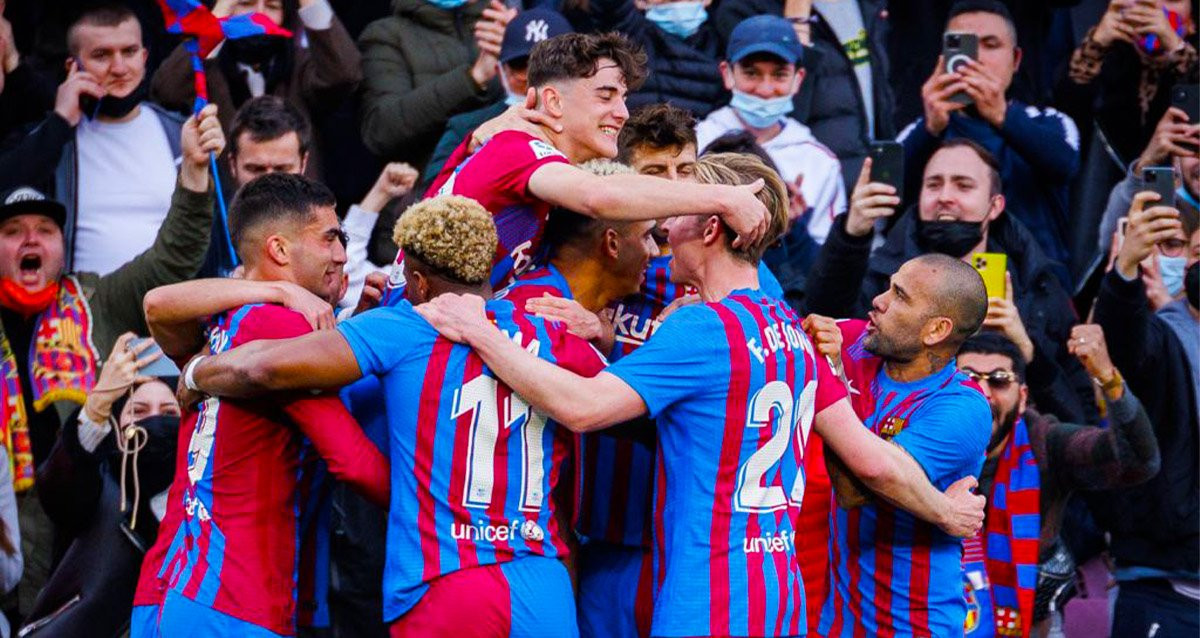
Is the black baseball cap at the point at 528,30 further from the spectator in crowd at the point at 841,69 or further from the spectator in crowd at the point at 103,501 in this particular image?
the spectator in crowd at the point at 103,501

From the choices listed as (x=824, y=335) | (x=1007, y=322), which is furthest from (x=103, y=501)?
(x=1007, y=322)

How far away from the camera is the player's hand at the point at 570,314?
6.35m

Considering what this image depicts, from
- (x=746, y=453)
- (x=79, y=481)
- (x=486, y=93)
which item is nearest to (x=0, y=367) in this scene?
(x=79, y=481)

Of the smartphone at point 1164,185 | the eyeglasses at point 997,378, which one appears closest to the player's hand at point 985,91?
the smartphone at point 1164,185

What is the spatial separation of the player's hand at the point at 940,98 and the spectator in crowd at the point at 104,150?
158 inches

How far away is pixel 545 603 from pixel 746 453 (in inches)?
32.9

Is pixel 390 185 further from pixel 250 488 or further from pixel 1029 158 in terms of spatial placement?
pixel 1029 158

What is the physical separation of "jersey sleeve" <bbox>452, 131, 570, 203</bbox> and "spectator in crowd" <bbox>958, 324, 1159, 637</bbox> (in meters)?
2.59

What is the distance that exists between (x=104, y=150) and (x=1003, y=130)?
4.82 m

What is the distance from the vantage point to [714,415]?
6.09 metres

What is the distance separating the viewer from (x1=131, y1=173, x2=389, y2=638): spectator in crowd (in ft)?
20.2

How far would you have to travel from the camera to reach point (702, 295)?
20.9 feet

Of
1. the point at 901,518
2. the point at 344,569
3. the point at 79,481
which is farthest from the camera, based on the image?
the point at 344,569

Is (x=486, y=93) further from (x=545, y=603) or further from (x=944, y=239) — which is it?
(x=545, y=603)
